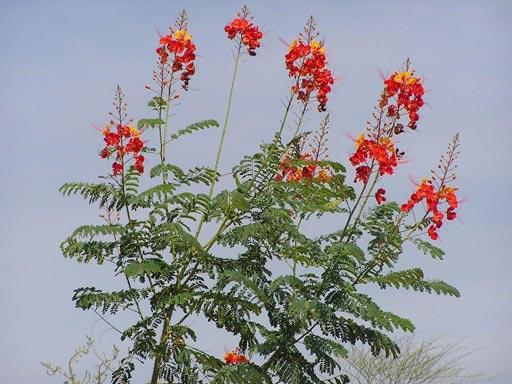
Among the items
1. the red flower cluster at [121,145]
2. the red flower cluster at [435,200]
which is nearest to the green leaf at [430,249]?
the red flower cluster at [435,200]

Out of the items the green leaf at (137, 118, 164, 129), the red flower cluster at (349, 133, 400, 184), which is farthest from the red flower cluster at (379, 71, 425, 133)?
the green leaf at (137, 118, 164, 129)

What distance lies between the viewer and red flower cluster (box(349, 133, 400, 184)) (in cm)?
500

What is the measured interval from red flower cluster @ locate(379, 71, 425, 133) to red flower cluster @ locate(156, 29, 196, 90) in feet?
5.22

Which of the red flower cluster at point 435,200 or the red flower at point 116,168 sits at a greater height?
the red flower at point 116,168

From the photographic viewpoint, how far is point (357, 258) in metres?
5.00

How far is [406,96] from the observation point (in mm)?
5070

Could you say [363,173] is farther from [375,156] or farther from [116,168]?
[116,168]

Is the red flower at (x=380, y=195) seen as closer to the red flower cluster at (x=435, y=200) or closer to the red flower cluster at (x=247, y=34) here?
the red flower cluster at (x=435, y=200)

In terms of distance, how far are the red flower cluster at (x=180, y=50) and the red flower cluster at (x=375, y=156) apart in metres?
1.55

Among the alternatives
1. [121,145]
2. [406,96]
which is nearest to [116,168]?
[121,145]

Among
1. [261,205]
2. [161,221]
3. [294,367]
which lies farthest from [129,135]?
[294,367]

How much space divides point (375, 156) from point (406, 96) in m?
0.45

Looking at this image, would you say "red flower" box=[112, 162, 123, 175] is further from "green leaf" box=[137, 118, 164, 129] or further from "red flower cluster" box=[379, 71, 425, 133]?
"red flower cluster" box=[379, 71, 425, 133]

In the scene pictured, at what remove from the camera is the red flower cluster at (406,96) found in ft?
16.6
